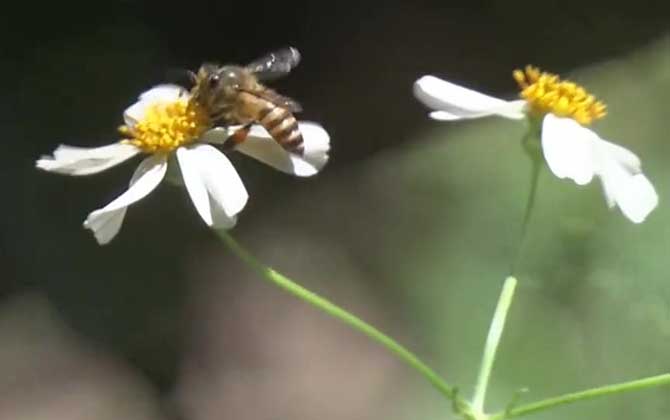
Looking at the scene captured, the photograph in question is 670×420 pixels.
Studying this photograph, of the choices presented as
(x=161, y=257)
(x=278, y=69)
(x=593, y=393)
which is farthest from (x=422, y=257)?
(x=593, y=393)

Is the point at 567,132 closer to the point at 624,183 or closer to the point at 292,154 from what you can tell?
the point at 624,183

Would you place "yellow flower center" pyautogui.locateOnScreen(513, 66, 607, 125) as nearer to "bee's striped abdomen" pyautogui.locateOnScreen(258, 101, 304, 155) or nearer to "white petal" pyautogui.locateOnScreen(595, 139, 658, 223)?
"white petal" pyautogui.locateOnScreen(595, 139, 658, 223)

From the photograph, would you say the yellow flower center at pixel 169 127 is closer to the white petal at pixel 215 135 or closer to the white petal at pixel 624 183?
the white petal at pixel 215 135

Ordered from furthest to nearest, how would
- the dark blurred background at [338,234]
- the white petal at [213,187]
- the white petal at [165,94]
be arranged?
the dark blurred background at [338,234]
the white petal at [165,94]
the white petal at [213,187]

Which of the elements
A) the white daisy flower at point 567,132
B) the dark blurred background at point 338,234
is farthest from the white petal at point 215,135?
the dark blurred background at point 338,234

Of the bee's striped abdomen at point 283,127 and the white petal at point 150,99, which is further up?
the bee's striped abdomen at point 283,127

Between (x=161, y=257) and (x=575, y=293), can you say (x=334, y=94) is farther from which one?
(x=575, y=293)
